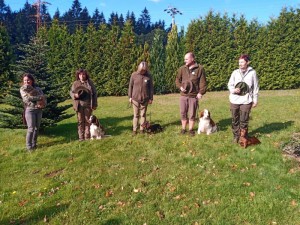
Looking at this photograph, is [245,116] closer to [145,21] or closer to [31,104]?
[31,104]

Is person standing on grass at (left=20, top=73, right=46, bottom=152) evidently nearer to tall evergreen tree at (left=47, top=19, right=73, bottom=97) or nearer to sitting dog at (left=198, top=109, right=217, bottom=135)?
sitting dog at (left=198, top=109, right=217, bottom=135)

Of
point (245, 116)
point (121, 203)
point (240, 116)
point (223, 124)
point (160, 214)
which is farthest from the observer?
point (223, 124)

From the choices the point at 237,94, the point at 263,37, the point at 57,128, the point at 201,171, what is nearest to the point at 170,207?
the point at 201,171

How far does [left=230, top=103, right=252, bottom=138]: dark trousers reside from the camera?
666 cm

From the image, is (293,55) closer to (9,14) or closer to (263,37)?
→ (263,37)

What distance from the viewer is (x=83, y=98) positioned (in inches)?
300

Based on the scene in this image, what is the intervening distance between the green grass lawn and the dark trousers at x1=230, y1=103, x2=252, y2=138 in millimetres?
367

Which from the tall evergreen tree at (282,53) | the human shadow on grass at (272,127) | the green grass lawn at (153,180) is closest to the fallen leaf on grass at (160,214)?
the green grass lawn at (153,180)

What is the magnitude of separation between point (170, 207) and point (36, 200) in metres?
2.30

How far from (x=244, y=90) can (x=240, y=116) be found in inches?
24.2

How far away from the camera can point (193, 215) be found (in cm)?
432

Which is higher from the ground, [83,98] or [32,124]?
[83,98]

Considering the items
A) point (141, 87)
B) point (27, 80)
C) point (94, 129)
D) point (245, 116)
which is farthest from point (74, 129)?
point (245, 116)

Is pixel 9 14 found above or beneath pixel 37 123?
above
